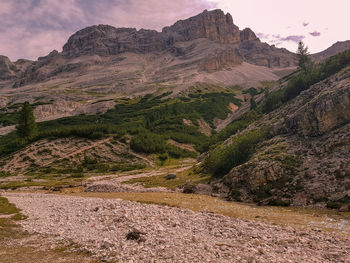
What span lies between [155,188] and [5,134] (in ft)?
479

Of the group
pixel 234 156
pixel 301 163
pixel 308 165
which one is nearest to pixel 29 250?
pixel 308 165

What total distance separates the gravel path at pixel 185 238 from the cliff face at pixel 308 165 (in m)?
13.5

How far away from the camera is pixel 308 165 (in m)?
39.1

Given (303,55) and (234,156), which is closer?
(234,156)

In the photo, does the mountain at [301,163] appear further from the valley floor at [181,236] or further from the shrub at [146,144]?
the shrub at [146,144]

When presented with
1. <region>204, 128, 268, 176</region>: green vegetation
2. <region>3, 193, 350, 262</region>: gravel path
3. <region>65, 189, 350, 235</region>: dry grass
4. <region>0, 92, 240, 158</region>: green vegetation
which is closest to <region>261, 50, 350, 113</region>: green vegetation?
<region>0, 92, 240, 158</region>: green vegetation

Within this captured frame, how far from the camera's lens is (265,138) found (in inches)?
2313

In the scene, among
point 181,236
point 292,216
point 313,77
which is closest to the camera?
point 181,236

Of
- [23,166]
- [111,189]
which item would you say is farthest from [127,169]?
[23,166]

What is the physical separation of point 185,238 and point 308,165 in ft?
95.3

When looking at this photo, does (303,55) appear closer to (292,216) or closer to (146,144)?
(146,144)

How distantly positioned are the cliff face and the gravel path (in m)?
13.5

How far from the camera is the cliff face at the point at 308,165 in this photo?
33344mm

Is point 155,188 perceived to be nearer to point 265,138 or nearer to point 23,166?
point 265,138
